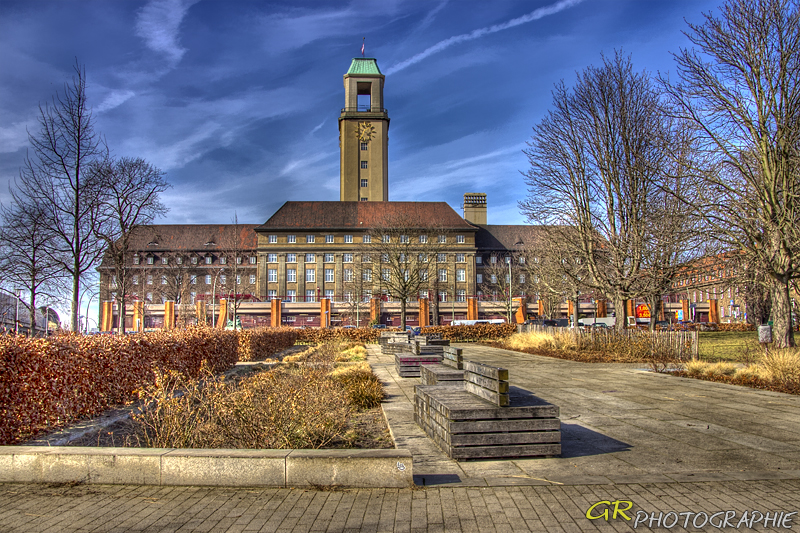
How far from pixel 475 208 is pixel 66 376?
306ft

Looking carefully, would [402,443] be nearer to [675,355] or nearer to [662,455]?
[662,455]

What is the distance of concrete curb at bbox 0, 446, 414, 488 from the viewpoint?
4551mm

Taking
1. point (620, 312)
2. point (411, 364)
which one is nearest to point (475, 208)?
point (620, 312)

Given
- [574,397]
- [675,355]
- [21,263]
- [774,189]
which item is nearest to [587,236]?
[675,355]

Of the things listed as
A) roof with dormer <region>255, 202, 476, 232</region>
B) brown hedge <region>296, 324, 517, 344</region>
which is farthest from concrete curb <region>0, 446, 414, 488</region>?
roof with dormer <region>255, 202, 476, 232</region>

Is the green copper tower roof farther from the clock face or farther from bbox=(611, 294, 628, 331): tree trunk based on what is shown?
bbox=(611, 294, 628, 331): tree trunk

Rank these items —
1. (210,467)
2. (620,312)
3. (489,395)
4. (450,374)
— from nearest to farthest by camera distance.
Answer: (210,467) < (489,395) < (450,374) < (620,312)

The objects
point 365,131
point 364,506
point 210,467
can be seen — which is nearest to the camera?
point 364,506

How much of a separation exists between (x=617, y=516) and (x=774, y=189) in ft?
49.1

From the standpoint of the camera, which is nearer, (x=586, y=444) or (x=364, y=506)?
(x=364, y=506)

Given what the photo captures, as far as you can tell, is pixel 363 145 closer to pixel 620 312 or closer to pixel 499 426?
pixel 620 312

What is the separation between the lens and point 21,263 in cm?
1969

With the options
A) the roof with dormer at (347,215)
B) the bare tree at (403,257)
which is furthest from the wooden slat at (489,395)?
the roof with dormer at (347,215)

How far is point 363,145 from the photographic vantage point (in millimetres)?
89375
